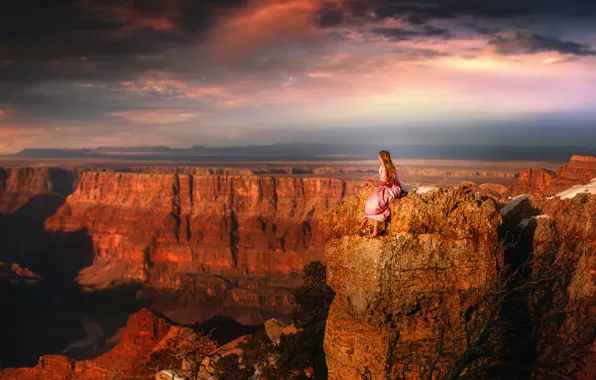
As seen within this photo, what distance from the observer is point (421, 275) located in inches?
394

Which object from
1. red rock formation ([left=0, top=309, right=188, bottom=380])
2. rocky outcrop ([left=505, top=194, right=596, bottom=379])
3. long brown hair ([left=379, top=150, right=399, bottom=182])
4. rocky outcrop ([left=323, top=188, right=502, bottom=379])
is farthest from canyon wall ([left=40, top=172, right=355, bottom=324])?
long brown hair ([left=379, top=150, right=399, bottom=182])

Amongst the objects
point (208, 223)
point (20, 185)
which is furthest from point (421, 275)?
point (20, 185)

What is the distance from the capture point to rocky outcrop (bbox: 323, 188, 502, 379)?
10.0 metres

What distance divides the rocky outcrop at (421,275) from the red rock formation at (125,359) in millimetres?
18629

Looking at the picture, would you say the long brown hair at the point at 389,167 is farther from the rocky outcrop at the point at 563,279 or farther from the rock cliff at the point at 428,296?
the rocky outcrop at the point at 563,279

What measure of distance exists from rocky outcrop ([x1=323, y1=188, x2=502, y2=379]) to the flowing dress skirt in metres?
0.24

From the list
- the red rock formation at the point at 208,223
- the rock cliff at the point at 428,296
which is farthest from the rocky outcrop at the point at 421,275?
the red rock formation at the point at 208,223

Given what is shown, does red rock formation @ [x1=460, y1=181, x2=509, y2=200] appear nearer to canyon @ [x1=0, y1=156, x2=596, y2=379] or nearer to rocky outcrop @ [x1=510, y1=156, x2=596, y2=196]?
canyon @ [x1=0, y1=156, x2=596, y2=379]

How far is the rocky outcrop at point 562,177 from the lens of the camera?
36.8 m

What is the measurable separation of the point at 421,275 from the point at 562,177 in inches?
1322

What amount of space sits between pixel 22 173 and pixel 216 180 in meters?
60.6

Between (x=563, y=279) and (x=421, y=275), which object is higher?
(x=421, y=275)

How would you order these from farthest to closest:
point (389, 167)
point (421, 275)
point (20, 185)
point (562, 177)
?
point (20, 185) → point (562, 177) → point (389, 167) → point (421, 275)

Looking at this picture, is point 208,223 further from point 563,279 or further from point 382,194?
point 382,194
